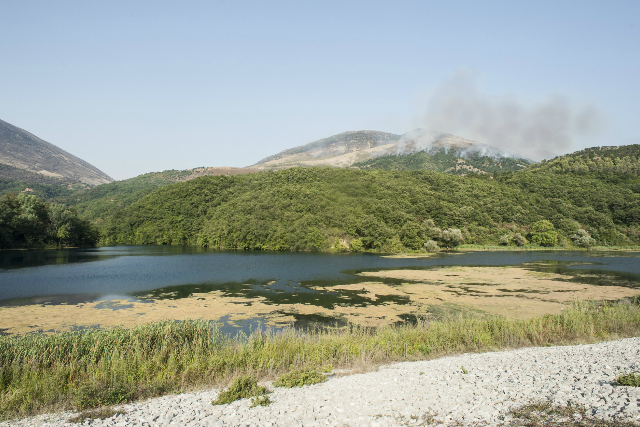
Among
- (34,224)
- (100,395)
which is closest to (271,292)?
(100,395)

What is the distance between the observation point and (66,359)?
10.4m

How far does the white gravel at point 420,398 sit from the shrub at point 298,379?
0.81ft

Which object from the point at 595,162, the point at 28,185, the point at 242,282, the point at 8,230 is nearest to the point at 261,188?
the point at 8,230

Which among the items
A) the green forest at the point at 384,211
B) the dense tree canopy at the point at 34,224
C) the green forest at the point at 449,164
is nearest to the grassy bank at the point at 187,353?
the green forest at the point at 384,211

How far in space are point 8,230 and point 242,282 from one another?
53098mm

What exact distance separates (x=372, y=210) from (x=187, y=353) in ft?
240

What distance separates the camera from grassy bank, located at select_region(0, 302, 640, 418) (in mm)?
8609

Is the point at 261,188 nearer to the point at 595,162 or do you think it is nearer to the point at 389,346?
the point at 389,346

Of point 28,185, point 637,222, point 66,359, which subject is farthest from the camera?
point 28,185

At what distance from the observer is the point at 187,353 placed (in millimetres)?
11141

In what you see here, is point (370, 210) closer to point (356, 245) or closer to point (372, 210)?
point (372, 210)

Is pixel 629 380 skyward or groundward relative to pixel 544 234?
groundward

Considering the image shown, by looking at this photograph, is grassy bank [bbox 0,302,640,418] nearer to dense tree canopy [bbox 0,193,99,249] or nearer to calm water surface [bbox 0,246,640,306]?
calm water surface [bbox 0,246,640,306]

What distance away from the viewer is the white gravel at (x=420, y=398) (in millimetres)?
6918
